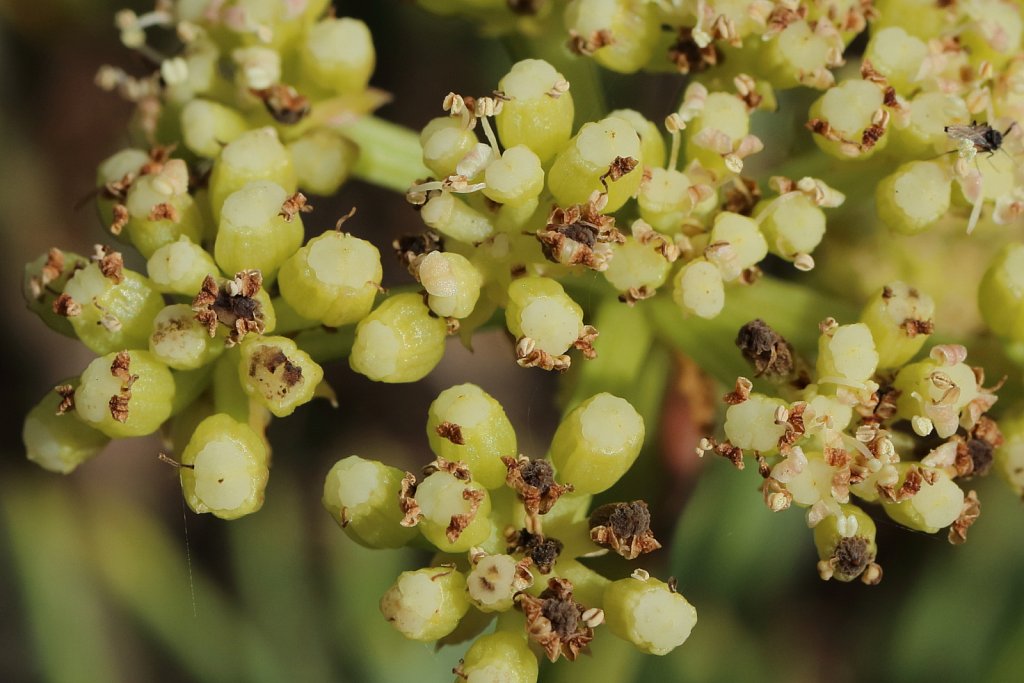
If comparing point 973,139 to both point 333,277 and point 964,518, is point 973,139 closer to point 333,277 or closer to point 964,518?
point 964,518

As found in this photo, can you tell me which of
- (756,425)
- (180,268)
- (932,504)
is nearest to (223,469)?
(180,268)

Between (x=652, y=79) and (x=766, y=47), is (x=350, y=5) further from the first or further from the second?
(x=766, y=47)

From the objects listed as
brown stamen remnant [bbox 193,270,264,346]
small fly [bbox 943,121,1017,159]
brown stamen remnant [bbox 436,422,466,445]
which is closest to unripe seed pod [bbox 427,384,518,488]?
brown stamen remnant [bbox 436,422,466,445]

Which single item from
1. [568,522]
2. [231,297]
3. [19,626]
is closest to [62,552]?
[19,626]

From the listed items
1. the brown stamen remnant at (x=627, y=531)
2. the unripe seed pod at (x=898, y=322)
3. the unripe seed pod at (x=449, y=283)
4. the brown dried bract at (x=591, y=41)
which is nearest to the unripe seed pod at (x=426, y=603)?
the brown stamen remnant at (x=627, y=531)

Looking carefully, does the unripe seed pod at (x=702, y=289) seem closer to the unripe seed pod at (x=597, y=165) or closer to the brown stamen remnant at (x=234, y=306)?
the unripe seed pod at (x=597, y=165)

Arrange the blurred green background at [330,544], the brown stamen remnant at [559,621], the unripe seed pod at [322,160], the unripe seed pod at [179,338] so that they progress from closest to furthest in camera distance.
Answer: the brown stamen remnant at [559,621], the unripe seed pod at [179,338], the unripe seed pod at [322,160], the blurred green background at [330,544]
